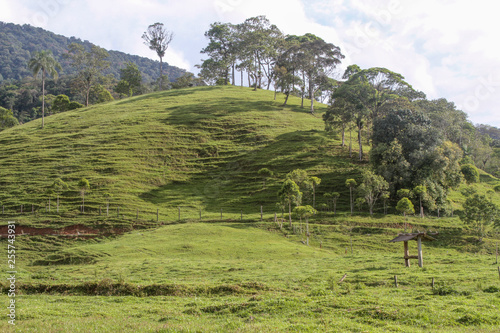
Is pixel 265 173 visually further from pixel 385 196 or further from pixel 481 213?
pixel 481 213

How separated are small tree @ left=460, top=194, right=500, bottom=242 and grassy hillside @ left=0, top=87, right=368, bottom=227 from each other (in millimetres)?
17098

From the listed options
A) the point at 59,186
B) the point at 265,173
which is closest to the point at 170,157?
the point at 265,173

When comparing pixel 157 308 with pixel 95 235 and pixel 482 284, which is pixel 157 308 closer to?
pixel 482 284

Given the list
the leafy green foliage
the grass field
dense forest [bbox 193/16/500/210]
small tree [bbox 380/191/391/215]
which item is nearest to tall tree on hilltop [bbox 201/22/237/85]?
dense forest [bbox 193/16/500/210]

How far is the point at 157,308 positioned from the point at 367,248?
2810 cm

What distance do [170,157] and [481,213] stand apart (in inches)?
2044

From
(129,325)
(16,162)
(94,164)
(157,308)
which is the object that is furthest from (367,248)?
(16,162)

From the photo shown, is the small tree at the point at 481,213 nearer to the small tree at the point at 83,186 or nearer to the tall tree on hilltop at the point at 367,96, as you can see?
the tall tree on hilltop at the point at 367,96

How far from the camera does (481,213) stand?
4094 cm

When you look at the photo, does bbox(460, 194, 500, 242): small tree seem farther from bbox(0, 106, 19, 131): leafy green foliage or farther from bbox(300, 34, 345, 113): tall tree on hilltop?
bbox(0, 106, 19, 131): leafy green foliage

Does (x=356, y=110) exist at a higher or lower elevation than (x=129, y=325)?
higher

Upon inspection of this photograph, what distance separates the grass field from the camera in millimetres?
15812

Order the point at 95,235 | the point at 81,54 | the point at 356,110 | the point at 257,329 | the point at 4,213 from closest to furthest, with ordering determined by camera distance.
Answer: the point at 257,329
the point at 95,235
the point at 4,213
the point at 356,110
the point at 81,54

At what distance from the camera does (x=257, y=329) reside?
43.5 feet
